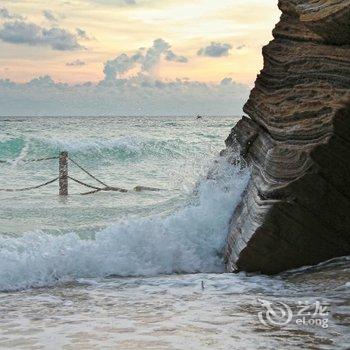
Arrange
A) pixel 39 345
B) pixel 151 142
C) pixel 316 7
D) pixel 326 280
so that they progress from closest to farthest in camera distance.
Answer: pixel 39 345, pixel 326 280, pixel 316 7, pixel 151 142

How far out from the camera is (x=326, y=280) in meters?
5.69

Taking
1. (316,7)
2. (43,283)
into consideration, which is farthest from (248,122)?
(43,283)

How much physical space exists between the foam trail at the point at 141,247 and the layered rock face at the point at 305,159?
30.9 inches

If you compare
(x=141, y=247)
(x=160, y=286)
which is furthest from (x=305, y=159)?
(x=141, y=247)

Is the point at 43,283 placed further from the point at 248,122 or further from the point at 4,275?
the point at 248,122

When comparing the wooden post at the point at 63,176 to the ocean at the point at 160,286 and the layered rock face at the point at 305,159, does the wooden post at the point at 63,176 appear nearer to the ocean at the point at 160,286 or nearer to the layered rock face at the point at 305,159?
the ocean at the point at 160,286

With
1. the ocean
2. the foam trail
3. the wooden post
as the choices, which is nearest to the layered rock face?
the ocean

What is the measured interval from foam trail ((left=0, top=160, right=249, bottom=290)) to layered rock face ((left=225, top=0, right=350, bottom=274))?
2.57 feet

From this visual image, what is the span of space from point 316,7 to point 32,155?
28.5 meters

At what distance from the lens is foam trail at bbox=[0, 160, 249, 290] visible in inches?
277

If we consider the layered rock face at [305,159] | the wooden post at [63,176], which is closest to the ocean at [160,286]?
the layered rock face at [305,159]

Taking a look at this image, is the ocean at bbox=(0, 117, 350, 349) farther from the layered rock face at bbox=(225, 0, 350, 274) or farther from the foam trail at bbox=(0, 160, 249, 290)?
the layered rock face at bbox=(225, 0, 350, 274)

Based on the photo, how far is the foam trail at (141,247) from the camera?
23.1 ft

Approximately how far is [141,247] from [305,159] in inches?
101
